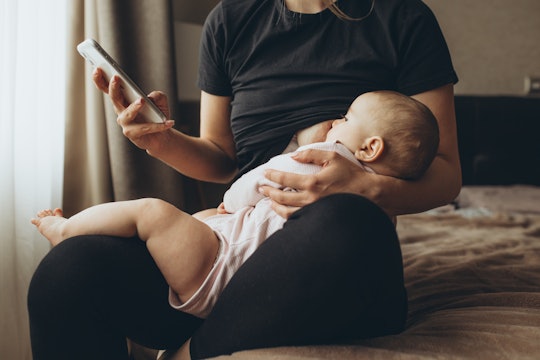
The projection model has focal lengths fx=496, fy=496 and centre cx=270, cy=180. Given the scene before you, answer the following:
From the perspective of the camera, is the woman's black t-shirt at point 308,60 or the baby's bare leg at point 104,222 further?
the woman's black t-shirt at point 308,60

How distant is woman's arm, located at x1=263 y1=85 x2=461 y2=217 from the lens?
2.59 ft

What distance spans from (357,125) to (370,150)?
6cm

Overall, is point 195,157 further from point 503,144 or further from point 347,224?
point 503,144

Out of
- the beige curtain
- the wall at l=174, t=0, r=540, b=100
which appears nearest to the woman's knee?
the beige curtain

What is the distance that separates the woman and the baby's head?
0.12ft

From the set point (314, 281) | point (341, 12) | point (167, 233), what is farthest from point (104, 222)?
point (341, 12)

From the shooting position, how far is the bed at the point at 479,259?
2.43 feet

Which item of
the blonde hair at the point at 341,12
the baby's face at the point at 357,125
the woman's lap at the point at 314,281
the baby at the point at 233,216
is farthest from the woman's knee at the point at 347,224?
the blonde hair at the point at 341,12

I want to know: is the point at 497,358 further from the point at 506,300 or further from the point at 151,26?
the point at 151,26

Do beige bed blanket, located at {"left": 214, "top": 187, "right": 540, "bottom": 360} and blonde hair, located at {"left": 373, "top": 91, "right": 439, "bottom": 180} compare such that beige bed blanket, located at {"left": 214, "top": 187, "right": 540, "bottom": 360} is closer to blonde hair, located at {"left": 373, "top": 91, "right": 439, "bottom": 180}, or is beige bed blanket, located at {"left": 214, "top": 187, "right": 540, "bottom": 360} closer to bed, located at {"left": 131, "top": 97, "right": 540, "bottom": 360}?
bed, located at {"left": 131, "top": 97, "right": 540, "bottom": 360}

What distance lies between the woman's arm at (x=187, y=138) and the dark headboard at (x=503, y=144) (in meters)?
1.94

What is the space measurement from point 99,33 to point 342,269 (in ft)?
4.43

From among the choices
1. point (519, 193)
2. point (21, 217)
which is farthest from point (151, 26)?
point (519, 193)

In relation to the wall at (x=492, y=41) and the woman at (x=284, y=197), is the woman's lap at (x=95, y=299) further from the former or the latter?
the wall at (x=492, y=41)
